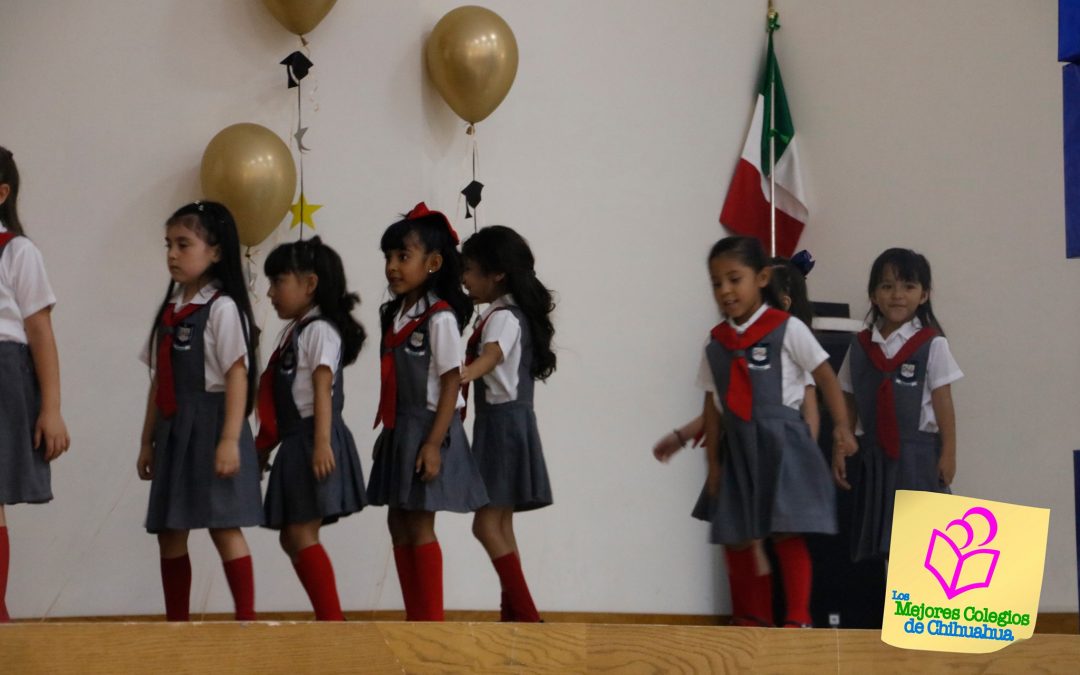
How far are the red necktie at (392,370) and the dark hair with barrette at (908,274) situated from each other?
130 centimetres

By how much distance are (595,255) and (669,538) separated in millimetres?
1019

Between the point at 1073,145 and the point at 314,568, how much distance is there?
2.04 metres

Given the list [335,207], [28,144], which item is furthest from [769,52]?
[28,144]

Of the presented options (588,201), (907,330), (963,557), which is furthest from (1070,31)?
(588,201)

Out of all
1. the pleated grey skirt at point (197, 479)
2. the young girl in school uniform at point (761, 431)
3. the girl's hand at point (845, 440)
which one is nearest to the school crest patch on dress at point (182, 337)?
the pleated grey skirt at point (197, 479)

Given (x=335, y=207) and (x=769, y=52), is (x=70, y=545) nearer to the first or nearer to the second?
(x=335, y=207)

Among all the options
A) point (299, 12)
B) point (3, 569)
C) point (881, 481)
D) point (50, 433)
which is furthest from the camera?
point (299, 12)

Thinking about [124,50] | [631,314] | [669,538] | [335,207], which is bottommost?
[669,538]

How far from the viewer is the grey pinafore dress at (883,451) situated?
3680mm

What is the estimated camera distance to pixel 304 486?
323 centimetres

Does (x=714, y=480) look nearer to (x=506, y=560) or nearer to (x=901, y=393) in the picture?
(x=506, y=560)

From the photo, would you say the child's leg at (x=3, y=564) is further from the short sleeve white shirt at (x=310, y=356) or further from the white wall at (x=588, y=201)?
the white wall at (x=588, y=201)

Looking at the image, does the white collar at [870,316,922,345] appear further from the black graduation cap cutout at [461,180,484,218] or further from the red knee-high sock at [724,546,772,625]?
the black graduation cap cutout at [461,180,484,218]

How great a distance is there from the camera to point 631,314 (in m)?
4.74
